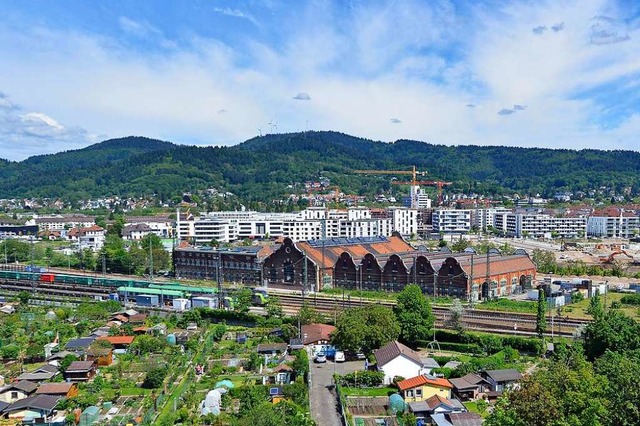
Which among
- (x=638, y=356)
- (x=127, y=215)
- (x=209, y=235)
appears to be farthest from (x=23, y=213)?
(x=638, y=356)

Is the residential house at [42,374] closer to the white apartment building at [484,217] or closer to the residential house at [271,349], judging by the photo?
the residential house at [271,349]

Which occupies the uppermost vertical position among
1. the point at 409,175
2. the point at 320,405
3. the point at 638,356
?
the point at 409,175

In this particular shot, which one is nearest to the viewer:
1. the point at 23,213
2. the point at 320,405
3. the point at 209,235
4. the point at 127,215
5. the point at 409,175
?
the point at 320,405

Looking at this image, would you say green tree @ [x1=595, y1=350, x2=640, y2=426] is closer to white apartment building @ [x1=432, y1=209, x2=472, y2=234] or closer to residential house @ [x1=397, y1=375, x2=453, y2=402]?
residential house @ [x1=397, y1=375, x2=453, y2=402]

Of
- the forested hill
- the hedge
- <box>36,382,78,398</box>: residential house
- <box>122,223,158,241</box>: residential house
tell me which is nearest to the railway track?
the hedge

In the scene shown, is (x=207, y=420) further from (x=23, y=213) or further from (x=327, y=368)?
(x=23, y=213)

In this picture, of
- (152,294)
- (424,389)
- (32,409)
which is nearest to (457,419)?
(424,389)
